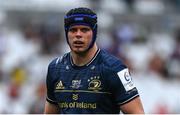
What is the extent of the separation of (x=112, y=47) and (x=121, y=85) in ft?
38.6

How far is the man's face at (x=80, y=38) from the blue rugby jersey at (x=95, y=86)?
21cm

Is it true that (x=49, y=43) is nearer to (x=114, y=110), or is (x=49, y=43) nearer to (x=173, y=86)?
(x=173, y=86)

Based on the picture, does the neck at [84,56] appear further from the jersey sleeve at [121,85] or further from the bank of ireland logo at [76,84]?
the jersey sleeve at [121,85]

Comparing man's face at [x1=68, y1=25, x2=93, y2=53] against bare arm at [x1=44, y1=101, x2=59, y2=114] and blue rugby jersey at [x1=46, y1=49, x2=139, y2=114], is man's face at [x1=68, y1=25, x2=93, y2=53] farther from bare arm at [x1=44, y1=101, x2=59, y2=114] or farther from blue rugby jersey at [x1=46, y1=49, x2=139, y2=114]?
bare arm at [x1=44, y1=101, x2=59, y2=114]

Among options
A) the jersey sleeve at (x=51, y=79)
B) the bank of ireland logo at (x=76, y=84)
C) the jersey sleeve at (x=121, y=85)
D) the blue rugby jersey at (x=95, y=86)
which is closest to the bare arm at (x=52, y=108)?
the jersey sleeve at (x=51, y=79)

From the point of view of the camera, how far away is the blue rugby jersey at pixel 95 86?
7.50 m

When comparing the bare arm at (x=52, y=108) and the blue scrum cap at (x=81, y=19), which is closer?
the blue scrum cap at (x=81, y=19)

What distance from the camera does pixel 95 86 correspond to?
297 inches

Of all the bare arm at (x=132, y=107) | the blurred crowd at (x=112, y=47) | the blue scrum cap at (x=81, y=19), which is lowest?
the blurred crowd at (x=112, y=47)

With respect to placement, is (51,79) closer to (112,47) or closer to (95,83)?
(95,83)

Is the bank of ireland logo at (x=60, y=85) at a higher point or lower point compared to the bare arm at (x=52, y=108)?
higher

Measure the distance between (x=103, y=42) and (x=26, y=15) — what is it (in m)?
3.49

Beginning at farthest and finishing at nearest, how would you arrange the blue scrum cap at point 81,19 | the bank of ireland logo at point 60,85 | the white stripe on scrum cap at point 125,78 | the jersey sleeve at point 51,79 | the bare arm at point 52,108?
the bare arm at point 52,108, the jersey sleeve at point 51,79, the bank of ireland logo at point 60,85, the blue scrum cap at point 81,19, the white stripe on scrum cap at point 125,78

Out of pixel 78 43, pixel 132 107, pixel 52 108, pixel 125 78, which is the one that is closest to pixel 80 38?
pixel 78 43
